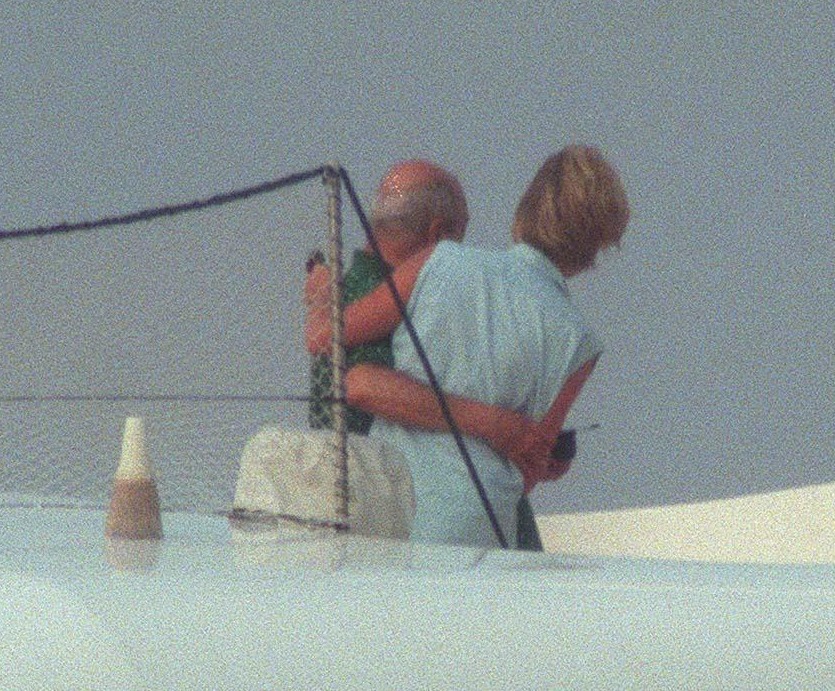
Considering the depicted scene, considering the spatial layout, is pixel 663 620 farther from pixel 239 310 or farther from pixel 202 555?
pixel 239 310

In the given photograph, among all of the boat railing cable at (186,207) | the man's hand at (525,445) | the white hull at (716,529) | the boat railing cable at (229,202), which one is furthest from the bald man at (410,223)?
the white hull at (716,529)

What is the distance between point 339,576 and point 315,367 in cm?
100

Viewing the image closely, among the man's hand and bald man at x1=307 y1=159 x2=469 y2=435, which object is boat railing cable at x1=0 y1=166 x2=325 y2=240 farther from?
the man's hand

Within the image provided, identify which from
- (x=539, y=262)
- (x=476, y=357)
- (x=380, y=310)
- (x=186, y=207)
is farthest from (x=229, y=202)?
(x=539, y=262)

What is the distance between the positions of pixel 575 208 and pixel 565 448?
45 centimetres

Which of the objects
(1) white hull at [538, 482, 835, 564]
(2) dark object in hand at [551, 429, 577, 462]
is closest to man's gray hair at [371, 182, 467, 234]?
(2) dark object in hand at [551, 429, 577, 462]

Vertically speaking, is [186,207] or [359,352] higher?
[186,207]

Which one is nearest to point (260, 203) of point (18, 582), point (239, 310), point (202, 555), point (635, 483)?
point (239, 310)

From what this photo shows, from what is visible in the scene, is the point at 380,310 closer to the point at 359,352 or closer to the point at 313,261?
the point at 359,352

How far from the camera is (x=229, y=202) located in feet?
10.9

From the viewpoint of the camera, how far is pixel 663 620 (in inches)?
95.5

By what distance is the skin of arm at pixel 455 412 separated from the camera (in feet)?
12.3

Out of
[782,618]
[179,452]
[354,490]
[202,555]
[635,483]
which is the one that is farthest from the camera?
[635,483]

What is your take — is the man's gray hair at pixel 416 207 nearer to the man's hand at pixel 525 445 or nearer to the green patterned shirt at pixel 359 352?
the green patterned shirt at pixel 359 352
